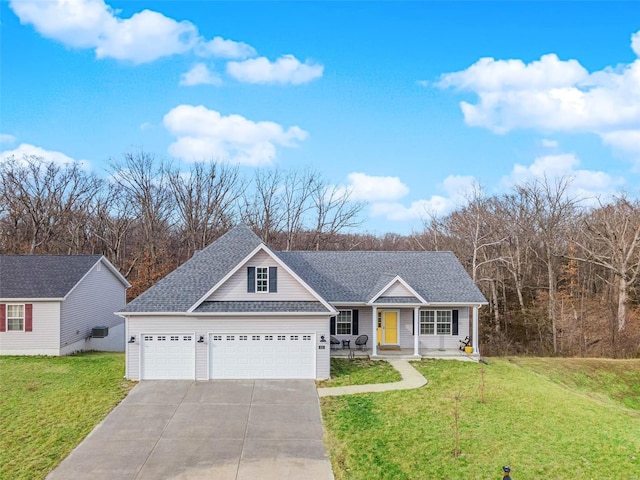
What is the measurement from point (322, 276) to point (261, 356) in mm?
6656

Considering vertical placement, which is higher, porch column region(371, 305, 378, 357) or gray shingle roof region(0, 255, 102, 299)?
gray shingle roof region(0, 255, 102, 299)

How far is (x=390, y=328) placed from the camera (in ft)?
71.0

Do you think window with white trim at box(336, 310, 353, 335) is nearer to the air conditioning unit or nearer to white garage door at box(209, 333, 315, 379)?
white garage door at box(209, 333, 315, 379)

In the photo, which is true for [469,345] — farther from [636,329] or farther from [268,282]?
[636,329]

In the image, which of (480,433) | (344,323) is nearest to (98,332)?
(344,323)

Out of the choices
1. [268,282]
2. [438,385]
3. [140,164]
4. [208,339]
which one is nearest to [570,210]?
[438,385]

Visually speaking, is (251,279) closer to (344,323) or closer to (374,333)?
(344,323)

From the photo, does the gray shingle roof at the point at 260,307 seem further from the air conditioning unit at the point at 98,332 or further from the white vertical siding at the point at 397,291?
the air conditioning unit at the point at 98,332

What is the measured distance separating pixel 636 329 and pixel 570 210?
1194 centimetres

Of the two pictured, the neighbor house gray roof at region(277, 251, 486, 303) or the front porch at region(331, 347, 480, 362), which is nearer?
the front porch at region(331, 347, 480, 362)

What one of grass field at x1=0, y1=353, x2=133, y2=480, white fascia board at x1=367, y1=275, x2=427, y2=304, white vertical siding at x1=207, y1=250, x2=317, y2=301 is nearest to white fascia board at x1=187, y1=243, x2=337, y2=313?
white vertical siding at x1=207, y1=250, x2=317, y2=301

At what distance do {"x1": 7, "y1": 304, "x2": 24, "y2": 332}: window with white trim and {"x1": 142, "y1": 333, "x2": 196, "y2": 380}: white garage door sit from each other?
332 inches

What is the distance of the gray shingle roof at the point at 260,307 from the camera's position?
663 inches

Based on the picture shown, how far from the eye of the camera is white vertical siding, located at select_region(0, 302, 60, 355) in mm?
20812
